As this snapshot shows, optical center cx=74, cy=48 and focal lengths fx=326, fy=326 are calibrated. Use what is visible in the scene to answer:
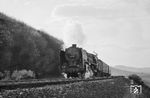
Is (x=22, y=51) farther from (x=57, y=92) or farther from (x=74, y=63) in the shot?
(x=57, y=92)

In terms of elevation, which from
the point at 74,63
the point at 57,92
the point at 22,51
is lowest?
the point at 57,92

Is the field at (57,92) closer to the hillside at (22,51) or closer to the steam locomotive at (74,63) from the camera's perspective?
the steam locomotive at (74,63)

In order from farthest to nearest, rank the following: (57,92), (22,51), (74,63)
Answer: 1. (22,51)
2. (74,63)
3. (57,92)

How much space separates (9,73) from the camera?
42.4m

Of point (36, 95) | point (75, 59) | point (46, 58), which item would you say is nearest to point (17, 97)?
point (36, 95)

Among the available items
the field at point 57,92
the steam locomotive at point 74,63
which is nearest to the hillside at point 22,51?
the steam locomotive at point 74,63

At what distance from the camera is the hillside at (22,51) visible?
4475 cm

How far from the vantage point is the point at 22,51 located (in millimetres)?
49719

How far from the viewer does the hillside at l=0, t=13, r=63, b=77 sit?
4475 cm

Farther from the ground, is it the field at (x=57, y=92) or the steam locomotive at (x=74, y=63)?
the steam locomotive at (x=74, y=63)

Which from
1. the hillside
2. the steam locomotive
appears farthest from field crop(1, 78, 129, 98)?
the hillside

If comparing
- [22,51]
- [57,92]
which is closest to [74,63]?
[22,51]

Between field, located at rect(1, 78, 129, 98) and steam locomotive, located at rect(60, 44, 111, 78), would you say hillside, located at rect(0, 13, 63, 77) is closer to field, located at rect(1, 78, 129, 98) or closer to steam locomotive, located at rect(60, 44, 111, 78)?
steam locomotive, located at rect(60, 44, 111, 78)

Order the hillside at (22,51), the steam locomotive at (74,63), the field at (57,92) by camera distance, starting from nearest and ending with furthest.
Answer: the field at (57,92), the steam locomotive at (74,63), the hillside at (22,51)
